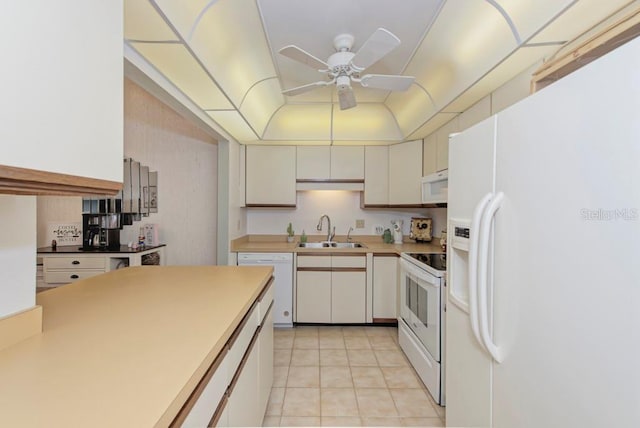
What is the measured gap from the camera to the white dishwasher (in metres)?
3.29

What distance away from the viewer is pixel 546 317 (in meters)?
0.81

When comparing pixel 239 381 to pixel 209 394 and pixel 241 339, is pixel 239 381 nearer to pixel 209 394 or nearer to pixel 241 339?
pixel 241 339

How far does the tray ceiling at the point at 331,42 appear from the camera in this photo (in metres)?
1.42

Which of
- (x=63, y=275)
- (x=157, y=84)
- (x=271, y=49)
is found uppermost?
(x=271, y=49)

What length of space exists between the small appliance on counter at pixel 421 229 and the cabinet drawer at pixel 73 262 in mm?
3510

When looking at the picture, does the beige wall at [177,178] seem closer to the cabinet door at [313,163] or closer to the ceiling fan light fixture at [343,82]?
the cabinet door at [313,163]

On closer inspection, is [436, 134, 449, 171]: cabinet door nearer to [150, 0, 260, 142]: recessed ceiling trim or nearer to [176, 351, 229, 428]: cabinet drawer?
[150, 0, 260, 142]: recessed ceiling trim

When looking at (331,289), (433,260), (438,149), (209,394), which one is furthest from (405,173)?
(209,394)

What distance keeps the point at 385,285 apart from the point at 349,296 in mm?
411

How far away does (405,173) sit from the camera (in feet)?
11.2

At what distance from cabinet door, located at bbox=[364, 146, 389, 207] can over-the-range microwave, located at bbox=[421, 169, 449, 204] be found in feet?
2.41

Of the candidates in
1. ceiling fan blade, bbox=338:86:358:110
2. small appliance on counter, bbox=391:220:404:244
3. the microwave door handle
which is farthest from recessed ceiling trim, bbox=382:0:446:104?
small appliance on counter, bbox=391:220:404:244

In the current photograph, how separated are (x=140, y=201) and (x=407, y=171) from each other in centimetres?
316

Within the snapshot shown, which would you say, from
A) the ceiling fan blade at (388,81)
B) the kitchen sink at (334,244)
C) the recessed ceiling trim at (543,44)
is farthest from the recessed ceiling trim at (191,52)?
the kitchen sink at (334,244)
